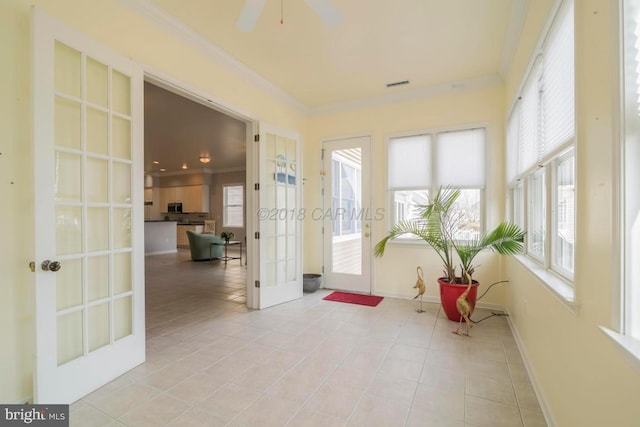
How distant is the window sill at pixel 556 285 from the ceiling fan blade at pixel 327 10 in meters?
2.05

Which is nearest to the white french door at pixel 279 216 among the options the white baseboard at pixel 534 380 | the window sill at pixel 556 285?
the white baseboard at pixel 534 380

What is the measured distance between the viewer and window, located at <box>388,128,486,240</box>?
3.77 meters

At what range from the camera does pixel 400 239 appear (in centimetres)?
417

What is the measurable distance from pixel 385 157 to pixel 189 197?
878 centimetres

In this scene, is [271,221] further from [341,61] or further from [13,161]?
[13,161]

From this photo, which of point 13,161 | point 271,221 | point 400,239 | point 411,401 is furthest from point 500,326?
point 13,161

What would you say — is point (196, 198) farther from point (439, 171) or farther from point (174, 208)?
point (439, 171)

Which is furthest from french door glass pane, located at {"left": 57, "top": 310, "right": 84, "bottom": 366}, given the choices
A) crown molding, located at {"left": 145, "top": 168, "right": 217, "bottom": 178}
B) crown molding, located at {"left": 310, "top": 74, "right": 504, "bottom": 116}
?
crown molding, located at {"left": 145, "top": 168, "right": 217, "bottom": 178}

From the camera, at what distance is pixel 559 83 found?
1729 mm

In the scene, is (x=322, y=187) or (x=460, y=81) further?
(x=322, y=187)

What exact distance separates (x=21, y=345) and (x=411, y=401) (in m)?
2.42

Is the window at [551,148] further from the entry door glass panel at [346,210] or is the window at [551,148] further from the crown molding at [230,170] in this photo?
the crown molding at [230,170]

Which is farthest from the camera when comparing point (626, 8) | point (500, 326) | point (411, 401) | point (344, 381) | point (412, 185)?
point (412, 185)

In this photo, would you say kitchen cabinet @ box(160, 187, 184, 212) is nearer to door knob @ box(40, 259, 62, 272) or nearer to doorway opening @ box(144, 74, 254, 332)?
doorway opening @ box(144, 74, 254, 332)
